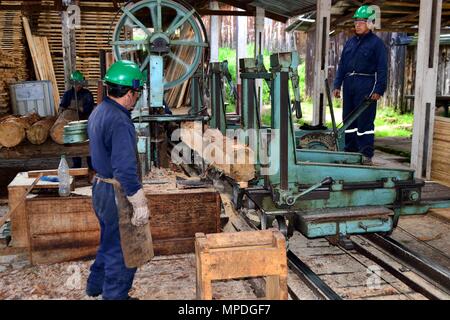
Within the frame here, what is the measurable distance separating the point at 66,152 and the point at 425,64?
16.5 feet

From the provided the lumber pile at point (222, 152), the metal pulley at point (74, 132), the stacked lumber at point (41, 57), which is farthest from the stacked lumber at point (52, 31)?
the metal pulley at point (74, 132)

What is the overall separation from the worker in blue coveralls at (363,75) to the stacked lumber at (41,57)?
7.55 meters

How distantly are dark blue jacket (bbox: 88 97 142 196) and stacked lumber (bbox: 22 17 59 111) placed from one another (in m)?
8.82

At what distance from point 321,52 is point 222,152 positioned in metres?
4.90

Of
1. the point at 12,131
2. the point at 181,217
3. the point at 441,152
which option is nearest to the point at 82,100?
the point at 12,131

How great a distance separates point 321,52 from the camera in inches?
357

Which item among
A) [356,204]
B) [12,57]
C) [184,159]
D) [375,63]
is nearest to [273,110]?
[356,204]

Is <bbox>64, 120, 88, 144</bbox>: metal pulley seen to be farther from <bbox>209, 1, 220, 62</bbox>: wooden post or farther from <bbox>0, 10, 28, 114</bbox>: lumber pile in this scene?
<bbox>209, 1, 220, 62</bbox>: wooden post

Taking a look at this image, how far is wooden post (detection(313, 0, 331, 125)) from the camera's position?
29.3 feet

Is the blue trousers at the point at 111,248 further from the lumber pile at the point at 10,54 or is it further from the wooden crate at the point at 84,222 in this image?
the lumber pile at the point at 10,54

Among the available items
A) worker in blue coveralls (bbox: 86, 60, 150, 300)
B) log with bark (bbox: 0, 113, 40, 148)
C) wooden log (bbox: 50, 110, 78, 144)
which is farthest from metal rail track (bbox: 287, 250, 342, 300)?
log with bark (bbox: 0, 113, 40, 148)

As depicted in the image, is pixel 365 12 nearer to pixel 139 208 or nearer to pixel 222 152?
pixel 222 152

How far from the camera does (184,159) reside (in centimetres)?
637
